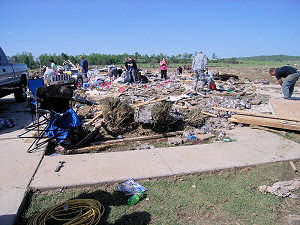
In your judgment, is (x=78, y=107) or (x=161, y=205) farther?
(x=78, y=107)

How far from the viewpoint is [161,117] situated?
18.7ft

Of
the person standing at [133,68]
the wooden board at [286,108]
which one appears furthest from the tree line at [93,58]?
the wooden board at [286,108]

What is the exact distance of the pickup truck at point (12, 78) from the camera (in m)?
7.92

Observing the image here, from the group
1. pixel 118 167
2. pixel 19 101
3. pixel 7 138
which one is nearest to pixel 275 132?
pixel 118 167

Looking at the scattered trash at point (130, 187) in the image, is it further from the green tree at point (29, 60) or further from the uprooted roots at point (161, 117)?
the green tree at point (29, 60)

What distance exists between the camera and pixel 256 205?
3.14 meters

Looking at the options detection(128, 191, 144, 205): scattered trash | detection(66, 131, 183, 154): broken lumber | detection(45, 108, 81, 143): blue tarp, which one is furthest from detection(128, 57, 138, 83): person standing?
detection(128, 191, 144, 205): scattered trash

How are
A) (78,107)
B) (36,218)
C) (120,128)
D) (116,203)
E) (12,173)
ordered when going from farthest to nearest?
(78,107)
(120,128)
(12,173)
(116,203)
(36,218)

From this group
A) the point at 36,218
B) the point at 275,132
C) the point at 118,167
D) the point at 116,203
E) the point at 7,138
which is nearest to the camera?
the point at 36,218

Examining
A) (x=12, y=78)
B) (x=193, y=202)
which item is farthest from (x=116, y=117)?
(x=12, y=78)

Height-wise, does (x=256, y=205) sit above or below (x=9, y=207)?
below

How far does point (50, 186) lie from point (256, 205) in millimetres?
3038

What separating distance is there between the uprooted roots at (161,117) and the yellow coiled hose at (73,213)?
298 cm

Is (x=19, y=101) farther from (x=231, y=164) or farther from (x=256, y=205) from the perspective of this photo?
(x=256, y=205)
